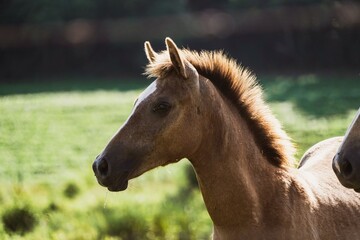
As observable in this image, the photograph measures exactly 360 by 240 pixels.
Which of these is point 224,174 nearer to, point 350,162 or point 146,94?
point 146,94

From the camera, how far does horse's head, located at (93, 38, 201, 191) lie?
5055 millimetres

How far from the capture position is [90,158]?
15.2m

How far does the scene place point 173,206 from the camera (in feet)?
27.7

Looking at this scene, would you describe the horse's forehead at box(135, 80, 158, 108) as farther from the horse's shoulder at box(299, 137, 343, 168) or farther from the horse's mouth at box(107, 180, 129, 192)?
the horse's shoulder at box(299, 137, 343, 168)

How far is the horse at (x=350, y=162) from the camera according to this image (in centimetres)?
445

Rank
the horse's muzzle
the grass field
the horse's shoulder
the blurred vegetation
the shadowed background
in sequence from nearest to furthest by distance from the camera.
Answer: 1. the horse's muzzle
2. the horse's shoulder
3. the grass field
4. the shadowed background
5. the blurred vegetation

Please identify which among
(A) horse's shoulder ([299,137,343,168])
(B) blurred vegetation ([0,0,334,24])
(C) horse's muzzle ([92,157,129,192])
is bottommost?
(B) blurred vegetation ([0,0,334,24])

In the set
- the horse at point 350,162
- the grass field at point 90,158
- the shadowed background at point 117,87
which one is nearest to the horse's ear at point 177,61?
the grass field at point 90,158

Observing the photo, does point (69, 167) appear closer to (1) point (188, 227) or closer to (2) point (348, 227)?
(1) point (188, 227)

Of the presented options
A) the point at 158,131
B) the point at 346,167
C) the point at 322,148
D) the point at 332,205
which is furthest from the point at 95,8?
the point at 346,167

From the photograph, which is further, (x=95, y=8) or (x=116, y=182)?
(x=95, y=8)

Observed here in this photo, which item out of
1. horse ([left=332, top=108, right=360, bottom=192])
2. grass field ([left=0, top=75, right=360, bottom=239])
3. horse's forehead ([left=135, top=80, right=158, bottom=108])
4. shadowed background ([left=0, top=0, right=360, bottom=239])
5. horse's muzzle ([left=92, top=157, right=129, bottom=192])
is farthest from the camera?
→ shadowed background ([left=0, top=0, right=360, bottom=239])

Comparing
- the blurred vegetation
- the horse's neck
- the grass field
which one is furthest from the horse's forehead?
the blurred vegetation

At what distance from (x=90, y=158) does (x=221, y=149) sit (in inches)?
400
